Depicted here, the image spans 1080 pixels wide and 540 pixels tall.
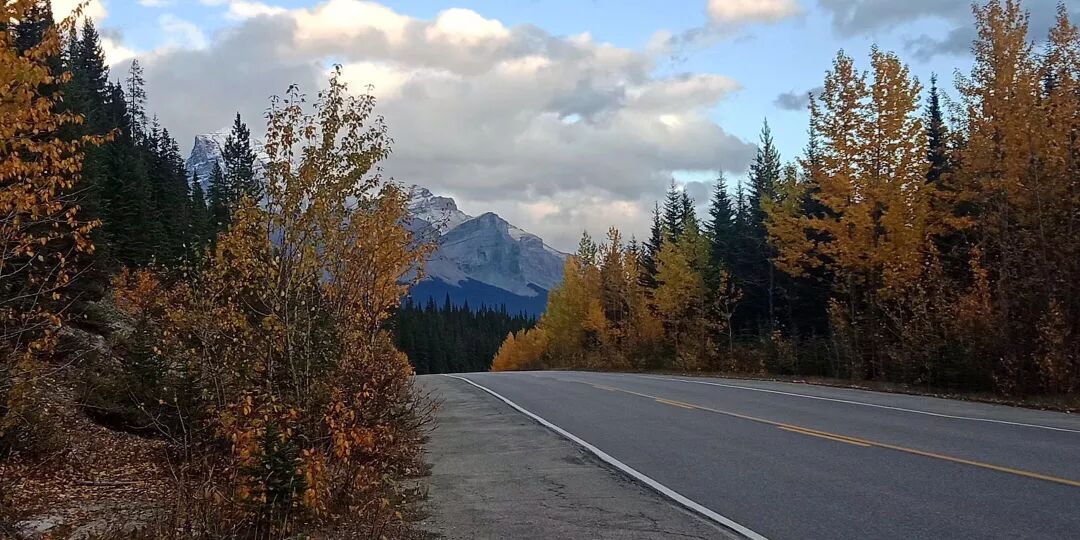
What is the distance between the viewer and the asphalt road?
21.6 feet

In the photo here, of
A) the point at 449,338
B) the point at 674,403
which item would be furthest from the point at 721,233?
the point at 449,338

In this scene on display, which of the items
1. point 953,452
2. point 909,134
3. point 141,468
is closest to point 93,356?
point 141,468

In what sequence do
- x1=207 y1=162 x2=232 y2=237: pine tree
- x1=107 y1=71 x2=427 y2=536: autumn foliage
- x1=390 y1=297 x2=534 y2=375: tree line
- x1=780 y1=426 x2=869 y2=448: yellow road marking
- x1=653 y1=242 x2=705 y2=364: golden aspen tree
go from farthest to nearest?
x1=390 y1=297 x2=534 y2=375: tree line < x1=653 y1=242 x2=705 y2=364: golden aspen tree < x1=780 y1=426 x2=869 y2=448: yellow road marking < x1=207 y1=162 x2=232 y2=237: pine tree < x1=107 y1=71 x2=427 y2=536: autumn foliage

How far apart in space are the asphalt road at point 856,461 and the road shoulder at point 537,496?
0.53 metres

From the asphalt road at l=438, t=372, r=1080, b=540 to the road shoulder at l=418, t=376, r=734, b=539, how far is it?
53 centimetres

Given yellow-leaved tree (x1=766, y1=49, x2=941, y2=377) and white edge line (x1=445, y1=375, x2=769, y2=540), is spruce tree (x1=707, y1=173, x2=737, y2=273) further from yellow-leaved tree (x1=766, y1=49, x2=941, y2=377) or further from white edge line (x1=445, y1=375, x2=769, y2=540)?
white edge line (x1=445, y1=375, x2=769, y2=540)

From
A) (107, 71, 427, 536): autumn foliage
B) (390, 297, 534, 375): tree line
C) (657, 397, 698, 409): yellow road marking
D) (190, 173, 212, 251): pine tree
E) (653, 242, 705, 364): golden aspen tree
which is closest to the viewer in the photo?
(107, 71, 427, 536): autumn foliage

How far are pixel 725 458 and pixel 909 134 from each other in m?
18.3

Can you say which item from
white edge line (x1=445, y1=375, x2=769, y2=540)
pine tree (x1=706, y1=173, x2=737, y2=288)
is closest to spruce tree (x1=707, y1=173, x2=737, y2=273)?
pine tree (x1=706, y1=173, x2=737, y2=288)

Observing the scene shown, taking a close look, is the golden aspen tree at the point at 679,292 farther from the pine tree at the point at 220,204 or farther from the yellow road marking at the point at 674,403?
the pine tree at the point at 220,204

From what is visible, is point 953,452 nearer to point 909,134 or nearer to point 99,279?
point 909,134

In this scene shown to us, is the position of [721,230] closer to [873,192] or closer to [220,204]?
[873,192]

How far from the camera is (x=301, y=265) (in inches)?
259

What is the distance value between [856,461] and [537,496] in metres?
3.90
